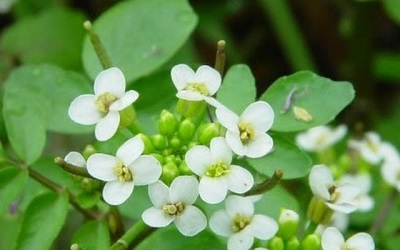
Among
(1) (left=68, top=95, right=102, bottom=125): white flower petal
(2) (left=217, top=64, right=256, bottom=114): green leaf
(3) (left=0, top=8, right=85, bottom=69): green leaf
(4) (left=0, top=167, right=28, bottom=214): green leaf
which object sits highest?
(1) (left=68, top=95, right=102, bottom=125): white flower petal

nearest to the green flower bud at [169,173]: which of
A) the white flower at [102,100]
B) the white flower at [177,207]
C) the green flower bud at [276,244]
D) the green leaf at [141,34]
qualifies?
the white flower at [177,207]

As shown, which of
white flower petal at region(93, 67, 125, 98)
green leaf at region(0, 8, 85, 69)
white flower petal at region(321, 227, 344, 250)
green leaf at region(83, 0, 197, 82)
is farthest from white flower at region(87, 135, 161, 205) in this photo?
green leaf at region(0, 8, 85, 69)

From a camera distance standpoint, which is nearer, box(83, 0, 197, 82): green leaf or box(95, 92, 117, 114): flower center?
box(95, 92, 117, 114): flower center

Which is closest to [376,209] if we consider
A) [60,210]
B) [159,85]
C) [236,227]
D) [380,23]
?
[159,85]

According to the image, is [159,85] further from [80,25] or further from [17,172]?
[80,25]

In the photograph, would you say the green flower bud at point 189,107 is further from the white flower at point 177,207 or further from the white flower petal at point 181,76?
the white flower at point 177,207

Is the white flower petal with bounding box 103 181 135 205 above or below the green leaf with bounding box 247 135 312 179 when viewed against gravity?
above

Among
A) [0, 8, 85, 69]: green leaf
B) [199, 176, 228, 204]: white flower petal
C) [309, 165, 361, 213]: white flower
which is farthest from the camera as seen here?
[0, 8, 85, 69]: green leaf

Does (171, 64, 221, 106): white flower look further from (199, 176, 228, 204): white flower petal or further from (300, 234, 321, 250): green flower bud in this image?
(300, 234, 321, 250): green flower bud
